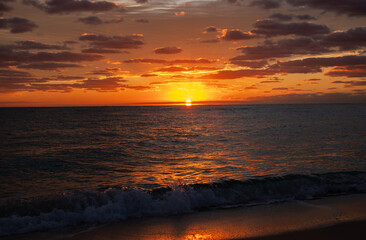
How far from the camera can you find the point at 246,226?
7.98 meters

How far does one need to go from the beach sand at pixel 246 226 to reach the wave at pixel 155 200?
25.0 inches

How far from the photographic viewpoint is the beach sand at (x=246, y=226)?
7359 millimetres

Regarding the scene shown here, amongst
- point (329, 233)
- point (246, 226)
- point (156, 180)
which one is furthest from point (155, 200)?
point (329, 233)

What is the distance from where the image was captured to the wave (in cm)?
885

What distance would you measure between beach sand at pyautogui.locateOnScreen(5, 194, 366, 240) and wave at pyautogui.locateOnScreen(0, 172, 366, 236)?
0.64m

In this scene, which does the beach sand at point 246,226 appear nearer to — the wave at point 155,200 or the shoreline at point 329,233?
the shoreline at point 329,233

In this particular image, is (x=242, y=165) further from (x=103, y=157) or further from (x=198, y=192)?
(x=103, y=157)

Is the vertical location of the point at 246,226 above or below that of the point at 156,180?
below

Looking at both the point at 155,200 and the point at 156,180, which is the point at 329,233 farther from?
the point at 156,180

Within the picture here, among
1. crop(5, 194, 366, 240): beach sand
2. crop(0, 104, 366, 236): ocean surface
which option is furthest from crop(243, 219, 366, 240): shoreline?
crop(0, 104, 366, 236): ocean surface

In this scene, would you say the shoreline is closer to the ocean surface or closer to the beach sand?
the beach sand

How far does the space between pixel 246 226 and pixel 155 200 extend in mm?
3683

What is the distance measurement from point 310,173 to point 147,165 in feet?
29.6

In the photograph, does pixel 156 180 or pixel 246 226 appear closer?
pixel 246 226
